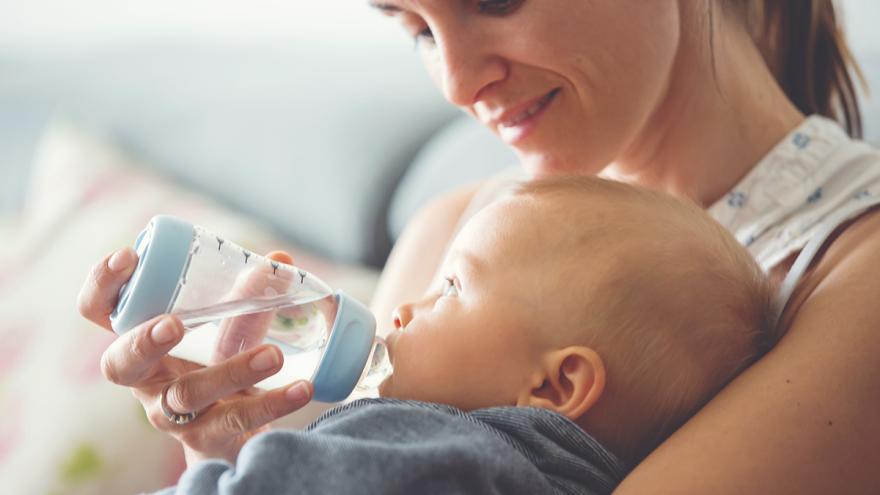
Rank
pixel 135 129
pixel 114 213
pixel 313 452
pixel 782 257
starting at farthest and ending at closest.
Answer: pixel 135 129
pixel 114 213
pixel 782 257
pixel 313 452

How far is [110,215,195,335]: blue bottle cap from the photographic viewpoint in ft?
2.99

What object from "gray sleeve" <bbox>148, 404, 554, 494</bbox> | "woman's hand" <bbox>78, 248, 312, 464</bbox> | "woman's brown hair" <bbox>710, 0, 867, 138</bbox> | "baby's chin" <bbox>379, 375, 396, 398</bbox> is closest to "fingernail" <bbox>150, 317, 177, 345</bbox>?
"woman's hand" <bbox>78, 248, 312, 464</bbox>

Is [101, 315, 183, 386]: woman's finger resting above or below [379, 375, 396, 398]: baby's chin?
above

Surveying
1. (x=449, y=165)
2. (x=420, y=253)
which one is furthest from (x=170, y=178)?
(x=420, y=253)

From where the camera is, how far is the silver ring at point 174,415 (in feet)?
3.24

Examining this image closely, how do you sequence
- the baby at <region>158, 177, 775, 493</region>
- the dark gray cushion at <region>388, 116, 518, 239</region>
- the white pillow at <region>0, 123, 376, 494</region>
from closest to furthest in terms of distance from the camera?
1. the baby at <region>158, 177, 775, 493</region>
2. the white pillow at <region>0, 123, 376, 494</region>
3. the dark gray cushion at <region>388, 116, 518, 239</region>

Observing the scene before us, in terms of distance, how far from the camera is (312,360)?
105 cm

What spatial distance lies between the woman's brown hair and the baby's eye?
0.65 metres

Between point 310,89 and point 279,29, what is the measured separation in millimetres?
586

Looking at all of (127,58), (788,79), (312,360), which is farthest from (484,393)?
(127,58)

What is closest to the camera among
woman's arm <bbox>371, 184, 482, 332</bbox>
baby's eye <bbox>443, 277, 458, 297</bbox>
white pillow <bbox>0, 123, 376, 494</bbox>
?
baby's eye <bbox>443, 277, 458, 297</bbox>

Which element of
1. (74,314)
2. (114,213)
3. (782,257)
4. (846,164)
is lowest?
(74,314)

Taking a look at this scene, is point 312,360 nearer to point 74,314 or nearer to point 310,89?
point 74,314

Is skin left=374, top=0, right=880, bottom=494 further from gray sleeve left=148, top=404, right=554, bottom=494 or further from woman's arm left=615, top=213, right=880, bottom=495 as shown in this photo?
gray sleeve left=148, top=404, right=554, bottom=494
